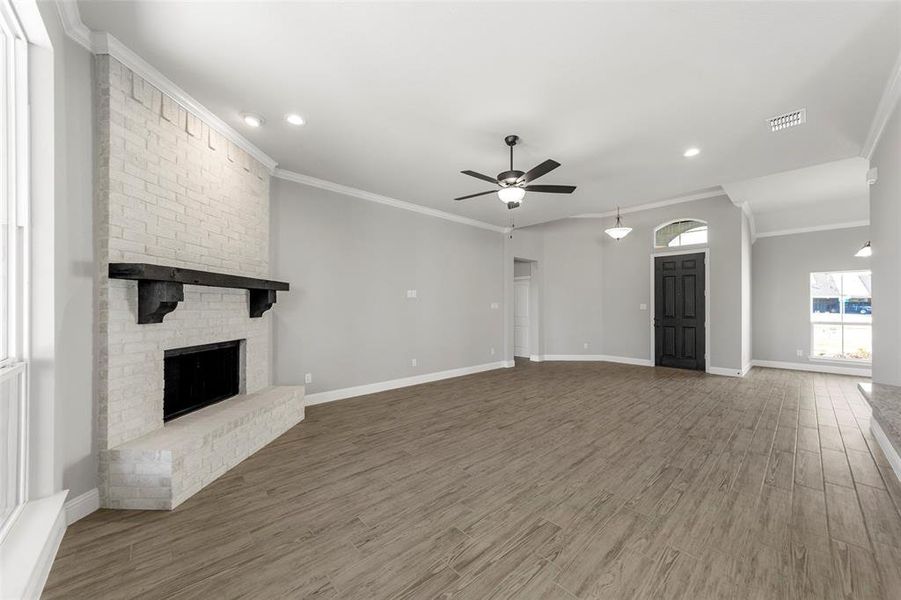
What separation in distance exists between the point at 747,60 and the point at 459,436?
3712mm

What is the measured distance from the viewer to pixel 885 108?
294 centimetres

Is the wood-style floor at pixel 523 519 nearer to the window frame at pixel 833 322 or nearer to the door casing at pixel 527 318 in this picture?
the window frame at pixel 833 322

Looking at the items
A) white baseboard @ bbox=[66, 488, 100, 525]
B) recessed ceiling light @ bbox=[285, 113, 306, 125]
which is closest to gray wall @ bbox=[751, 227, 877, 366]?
recessed ceiling light @ bbox=[285, 113, 306, 125]

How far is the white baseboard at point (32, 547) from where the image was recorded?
56.6 inches

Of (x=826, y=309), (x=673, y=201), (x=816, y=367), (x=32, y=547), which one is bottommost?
(x=816, y=367)

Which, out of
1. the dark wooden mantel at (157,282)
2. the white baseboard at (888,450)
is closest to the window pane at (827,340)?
the white baseboard at (888,450)

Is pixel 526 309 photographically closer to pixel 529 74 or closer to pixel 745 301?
pixel 745 301

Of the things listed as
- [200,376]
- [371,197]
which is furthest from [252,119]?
[200,376]

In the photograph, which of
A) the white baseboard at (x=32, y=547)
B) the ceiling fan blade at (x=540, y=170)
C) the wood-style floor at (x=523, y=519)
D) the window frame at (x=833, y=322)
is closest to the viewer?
the white baseboard at (x=32, y=547)

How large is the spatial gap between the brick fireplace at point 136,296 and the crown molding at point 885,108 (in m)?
5.27

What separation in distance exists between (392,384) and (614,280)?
17.5ft

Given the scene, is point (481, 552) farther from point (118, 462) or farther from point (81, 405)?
point (81, 405)

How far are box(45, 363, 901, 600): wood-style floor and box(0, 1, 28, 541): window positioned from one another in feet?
1.84

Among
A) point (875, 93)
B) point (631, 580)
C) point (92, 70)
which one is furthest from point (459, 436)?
point (875, 93)
